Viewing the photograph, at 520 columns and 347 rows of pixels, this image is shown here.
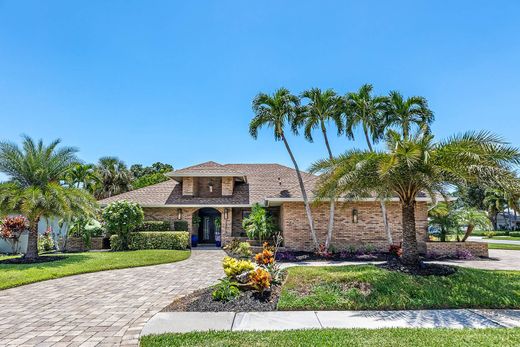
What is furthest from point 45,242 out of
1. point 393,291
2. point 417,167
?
point 417,167

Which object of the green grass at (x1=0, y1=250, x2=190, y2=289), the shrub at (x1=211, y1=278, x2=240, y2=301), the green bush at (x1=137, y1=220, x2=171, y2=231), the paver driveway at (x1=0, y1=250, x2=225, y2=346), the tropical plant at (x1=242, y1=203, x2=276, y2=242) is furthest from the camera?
the green bush at (x1=137, y1=220, x2=171, y2=231)

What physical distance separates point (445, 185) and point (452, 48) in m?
4.82

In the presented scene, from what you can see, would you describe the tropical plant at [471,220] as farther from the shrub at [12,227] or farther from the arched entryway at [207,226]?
the shrub at [12,227]

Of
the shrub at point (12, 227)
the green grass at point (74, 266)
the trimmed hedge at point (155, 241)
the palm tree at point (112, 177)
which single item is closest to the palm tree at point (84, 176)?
the palm tree at point (112, 177)

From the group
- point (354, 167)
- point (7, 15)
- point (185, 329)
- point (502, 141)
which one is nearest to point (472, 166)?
point (502, 141)

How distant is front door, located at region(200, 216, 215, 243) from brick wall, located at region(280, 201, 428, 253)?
27.2 ft

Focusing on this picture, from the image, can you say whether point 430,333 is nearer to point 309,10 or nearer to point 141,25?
point 309,10

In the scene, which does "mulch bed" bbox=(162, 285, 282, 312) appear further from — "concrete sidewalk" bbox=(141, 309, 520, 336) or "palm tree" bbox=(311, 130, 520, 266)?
"palm tree" bbox=(311, 130, 520, 266)

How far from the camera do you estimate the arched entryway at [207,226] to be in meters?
22.7

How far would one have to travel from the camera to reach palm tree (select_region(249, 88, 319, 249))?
14.7 meters

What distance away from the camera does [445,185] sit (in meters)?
9.67

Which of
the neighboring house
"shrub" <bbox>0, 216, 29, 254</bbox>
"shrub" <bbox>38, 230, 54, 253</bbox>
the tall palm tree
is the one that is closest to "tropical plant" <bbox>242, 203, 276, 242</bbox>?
the neighboring house

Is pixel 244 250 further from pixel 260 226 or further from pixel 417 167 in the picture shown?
pixel 417 167

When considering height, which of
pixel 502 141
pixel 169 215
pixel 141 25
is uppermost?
pixel 141 25
